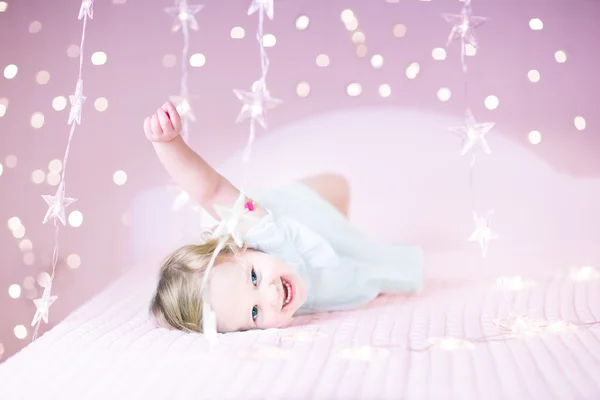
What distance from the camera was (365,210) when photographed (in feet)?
7.84

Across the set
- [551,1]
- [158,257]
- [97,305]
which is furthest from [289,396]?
[551,1]

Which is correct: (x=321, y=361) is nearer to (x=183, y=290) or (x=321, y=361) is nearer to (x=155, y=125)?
(x=183, y=290)

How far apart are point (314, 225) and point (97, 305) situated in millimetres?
662

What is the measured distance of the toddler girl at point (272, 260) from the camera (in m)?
1.46

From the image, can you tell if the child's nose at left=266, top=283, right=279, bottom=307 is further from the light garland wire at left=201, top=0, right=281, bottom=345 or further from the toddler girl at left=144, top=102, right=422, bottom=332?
the light garland wire at left=201, top=0, right=281, bottom=345

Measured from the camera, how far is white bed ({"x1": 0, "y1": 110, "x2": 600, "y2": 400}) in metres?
1.09

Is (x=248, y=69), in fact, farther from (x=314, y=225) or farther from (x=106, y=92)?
(x=314, y=225)

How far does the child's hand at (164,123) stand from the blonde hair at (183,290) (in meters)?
0.27

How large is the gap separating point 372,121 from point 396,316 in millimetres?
950

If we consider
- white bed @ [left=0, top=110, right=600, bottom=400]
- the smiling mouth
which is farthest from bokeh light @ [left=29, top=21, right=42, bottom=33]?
the smiling mouth

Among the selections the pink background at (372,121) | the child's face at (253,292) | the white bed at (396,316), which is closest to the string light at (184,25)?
the pink background at (372,121)

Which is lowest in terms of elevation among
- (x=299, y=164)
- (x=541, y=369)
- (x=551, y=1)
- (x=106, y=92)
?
(x=541, y=369)

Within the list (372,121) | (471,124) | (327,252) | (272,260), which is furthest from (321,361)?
(372,121)

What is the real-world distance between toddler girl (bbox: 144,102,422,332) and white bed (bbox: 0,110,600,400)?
57 millimetres
